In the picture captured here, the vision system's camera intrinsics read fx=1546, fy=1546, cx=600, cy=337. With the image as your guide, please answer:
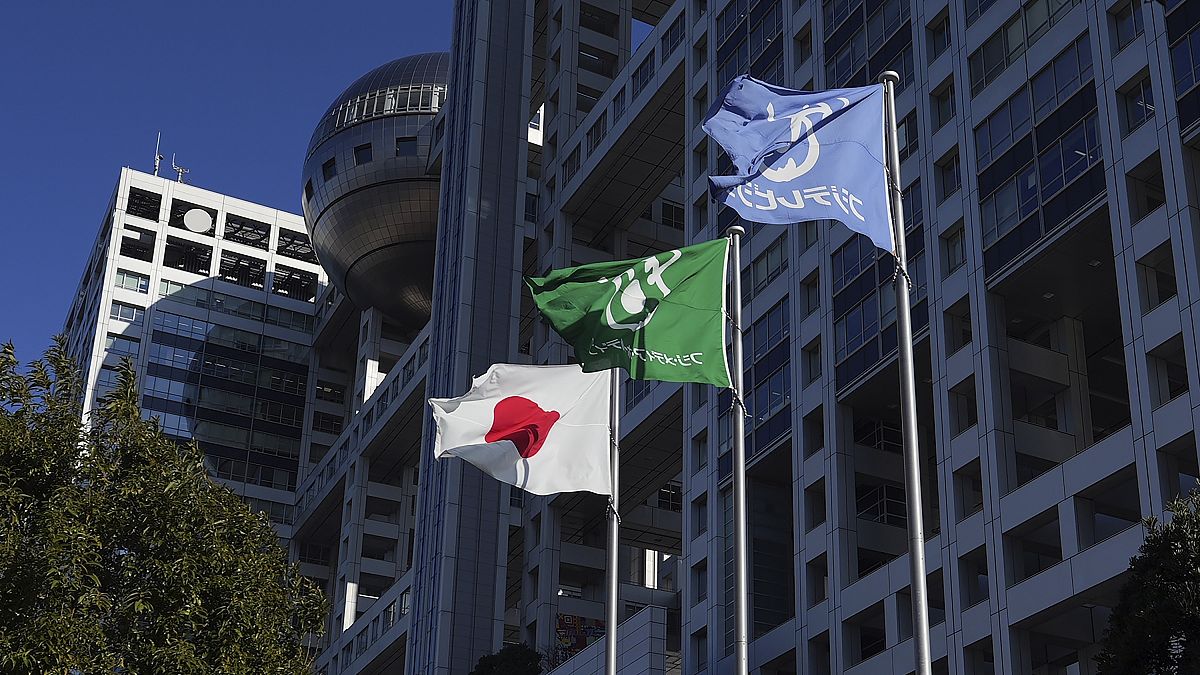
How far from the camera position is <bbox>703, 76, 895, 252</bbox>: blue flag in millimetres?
26969

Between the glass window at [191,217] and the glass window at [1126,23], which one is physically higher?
the glass window at [191,217]

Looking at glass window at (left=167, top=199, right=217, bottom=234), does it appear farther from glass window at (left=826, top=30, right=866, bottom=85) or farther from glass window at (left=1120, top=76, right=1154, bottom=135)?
glass window at (left=1120, top=76, right=1154, bottom=135)

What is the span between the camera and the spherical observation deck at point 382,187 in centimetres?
12156

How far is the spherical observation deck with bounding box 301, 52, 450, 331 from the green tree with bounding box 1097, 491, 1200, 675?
9689 cm

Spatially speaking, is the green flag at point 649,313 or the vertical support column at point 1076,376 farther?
the vertical support column at point 1076,376

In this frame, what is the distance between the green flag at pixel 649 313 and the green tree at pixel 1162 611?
8.21 meters

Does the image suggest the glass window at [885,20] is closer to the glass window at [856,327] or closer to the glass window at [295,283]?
the glass window at [856,327]

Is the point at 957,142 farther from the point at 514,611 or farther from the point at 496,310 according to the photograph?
the point at 514,611

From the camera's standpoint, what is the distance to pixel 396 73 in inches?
4973

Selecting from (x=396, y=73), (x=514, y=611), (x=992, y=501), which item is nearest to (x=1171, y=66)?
(x=992, y=501)

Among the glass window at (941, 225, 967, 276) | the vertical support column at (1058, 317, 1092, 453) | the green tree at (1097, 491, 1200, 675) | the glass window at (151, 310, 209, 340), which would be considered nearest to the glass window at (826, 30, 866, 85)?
the glass window at (941, 225, 967, 276)

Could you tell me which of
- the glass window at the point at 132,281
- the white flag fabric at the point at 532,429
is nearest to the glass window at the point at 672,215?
the glass window at the point at 132,281

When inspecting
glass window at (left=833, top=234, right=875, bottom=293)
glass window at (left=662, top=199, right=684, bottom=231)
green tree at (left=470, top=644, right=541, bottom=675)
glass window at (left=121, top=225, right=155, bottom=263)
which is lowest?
green tree at (left=470, top=644, right=541, bottom=675)

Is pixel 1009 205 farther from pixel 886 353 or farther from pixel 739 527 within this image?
pixel 739 527
